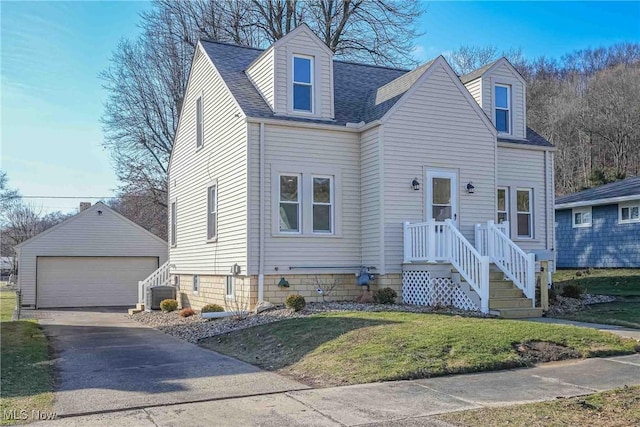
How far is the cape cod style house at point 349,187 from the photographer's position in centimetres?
1384

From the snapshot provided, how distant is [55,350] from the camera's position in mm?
11125

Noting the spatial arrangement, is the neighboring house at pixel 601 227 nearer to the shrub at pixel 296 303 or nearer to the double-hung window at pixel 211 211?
the shrub at pixel 296 303

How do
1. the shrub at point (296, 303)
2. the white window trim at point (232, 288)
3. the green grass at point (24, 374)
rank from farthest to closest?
the white window trim at point (232, 288) < the shrub at point (296, 303) < the green grass at point (24, 374)

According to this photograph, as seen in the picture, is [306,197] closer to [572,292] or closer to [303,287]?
[303,287]

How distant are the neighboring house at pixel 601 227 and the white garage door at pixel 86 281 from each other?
19703 mm

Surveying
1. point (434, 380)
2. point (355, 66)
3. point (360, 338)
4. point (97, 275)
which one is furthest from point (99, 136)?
point (434, 380)

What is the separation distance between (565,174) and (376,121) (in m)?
29.8

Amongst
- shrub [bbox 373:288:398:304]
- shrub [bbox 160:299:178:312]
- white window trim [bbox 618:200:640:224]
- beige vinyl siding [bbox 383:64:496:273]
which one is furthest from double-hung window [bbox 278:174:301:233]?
white window trim [bbox 618:200:640:224]

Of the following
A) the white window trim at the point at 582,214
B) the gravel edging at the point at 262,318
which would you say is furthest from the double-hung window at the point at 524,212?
the white window trim at the point at 582,214

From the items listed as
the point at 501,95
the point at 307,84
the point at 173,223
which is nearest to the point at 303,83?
the point at 307,84

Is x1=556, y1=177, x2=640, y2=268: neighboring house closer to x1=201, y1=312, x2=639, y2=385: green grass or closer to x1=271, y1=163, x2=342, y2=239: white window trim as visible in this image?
x1=271, y1=163, x2=342, y2=239: white window trim

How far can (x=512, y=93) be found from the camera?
17.4 m

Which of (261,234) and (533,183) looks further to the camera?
(533,183)

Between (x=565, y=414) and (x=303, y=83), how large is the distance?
36.6 ft
